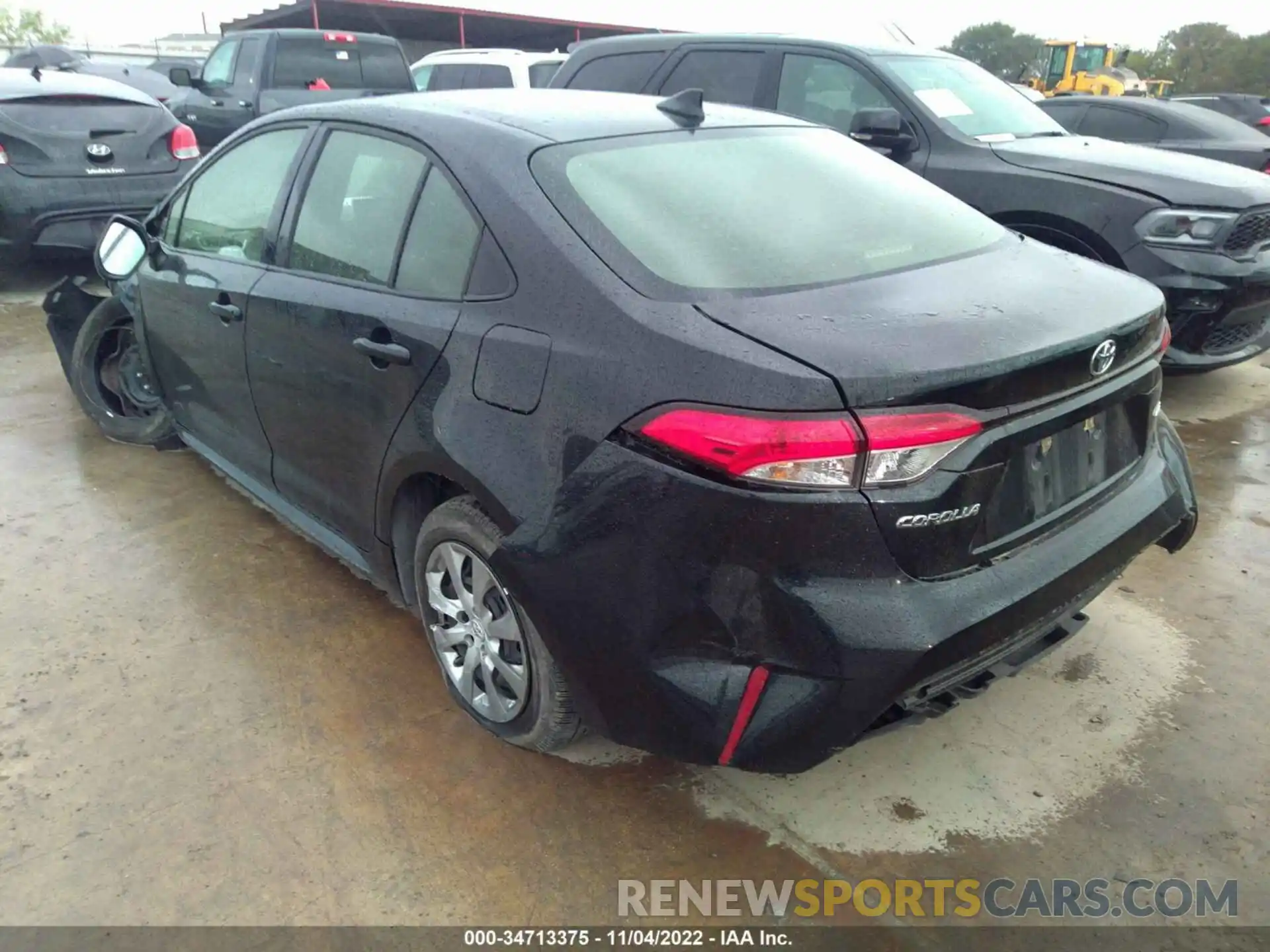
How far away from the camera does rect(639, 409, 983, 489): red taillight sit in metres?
1.74

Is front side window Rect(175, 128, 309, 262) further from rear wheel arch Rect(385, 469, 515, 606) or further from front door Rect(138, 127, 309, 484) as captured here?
rear wheel arch Rect(385, 469, 515, 606)

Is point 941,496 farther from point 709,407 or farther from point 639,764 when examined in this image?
point 639,764

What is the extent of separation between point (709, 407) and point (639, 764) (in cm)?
119

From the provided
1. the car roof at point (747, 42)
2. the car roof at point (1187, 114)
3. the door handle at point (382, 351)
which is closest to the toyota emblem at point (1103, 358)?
the door handle at point (382, 351)

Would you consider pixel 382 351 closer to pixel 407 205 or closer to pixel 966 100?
pixel 407 205

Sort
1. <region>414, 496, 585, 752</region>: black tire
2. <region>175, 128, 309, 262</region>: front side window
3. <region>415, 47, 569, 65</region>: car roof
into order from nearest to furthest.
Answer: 1. <region>414, 496, 585, 752</region>: black tire
2. <region>175, 128, 309, 262</region>: front side window
3. <region>415, 47, 569, 65</region>: car roof

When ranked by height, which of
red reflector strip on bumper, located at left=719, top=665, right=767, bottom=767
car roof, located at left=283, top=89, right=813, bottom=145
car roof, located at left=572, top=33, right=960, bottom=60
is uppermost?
car roof, located at left=572, top=33, right=960, bottom=60

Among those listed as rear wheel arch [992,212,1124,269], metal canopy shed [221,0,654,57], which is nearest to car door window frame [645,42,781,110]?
rear wheel arch [992,212,1124,269]

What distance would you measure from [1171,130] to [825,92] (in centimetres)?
460

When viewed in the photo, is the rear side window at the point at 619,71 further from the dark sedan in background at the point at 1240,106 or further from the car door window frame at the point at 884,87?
the dark sedan in background at the point at 1240,106

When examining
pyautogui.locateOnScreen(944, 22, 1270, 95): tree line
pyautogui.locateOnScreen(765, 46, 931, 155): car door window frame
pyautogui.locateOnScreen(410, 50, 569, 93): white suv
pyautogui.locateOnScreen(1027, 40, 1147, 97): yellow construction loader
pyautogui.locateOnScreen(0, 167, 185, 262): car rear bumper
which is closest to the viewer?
pyautogui.locateOnScreen(765, 46, 931, 155): car door window frame

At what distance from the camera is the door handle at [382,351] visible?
2.43m

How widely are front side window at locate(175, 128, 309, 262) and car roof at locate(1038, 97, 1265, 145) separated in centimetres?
712

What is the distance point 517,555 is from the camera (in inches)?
84.2
